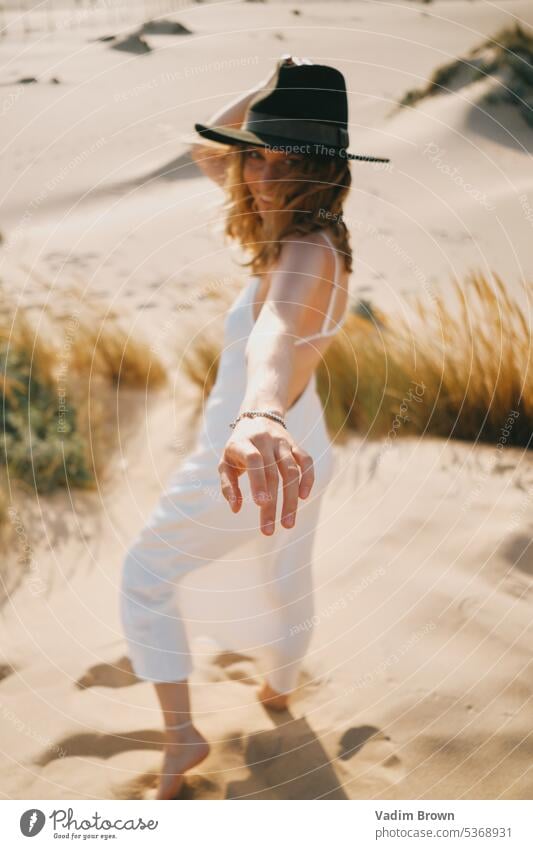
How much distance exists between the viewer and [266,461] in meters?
1.08

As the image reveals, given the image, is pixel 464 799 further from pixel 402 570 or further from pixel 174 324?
pixel 174 324

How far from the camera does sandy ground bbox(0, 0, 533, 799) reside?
186 cm

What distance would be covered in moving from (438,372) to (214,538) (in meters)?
1.51

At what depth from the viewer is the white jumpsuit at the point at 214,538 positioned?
154 cm

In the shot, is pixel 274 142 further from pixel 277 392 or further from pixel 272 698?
pixel 272 698

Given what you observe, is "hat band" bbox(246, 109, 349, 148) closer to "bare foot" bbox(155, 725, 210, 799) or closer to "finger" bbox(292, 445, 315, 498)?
"finger" bbox(292, 445, 315, 498)

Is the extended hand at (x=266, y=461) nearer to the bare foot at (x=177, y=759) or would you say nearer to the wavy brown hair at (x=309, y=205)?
the wavy brown hair at (x=309, y=205)

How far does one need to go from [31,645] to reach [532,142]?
112 inches

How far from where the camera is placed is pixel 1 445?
2.72m

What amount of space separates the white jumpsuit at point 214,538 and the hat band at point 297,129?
0.29 m

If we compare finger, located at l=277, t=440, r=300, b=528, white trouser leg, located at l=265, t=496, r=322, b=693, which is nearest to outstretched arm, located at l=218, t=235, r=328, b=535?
finger, located at l=277, t=440, r=300, b=528

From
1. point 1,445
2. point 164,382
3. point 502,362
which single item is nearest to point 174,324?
point 164,382

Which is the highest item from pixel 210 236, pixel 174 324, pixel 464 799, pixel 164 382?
pixel 210 236

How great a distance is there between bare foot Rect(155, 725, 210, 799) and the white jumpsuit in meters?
0.18
